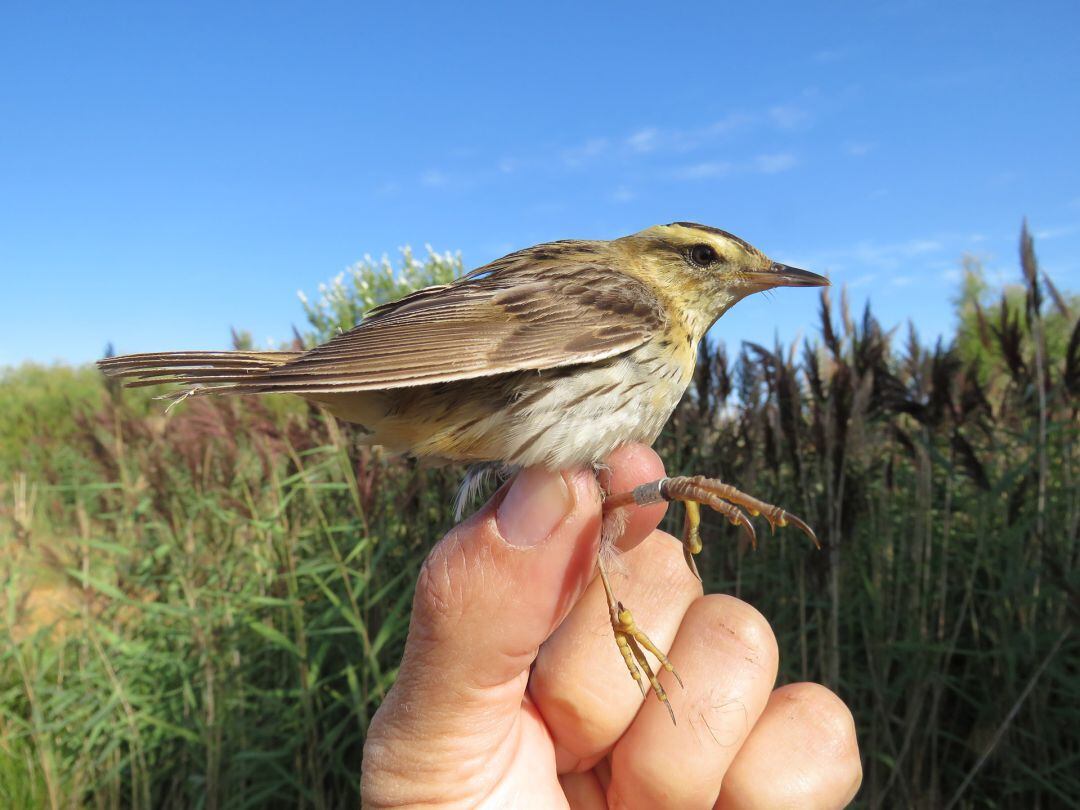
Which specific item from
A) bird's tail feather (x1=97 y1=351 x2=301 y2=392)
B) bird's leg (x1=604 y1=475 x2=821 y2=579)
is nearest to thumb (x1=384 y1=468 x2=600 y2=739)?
bird's leg (x1=604 y1=475 x2=821 y2=579)

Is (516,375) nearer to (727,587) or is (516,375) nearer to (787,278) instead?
(787,278)

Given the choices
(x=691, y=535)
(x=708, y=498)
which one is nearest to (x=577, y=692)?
(x=691, y=535)

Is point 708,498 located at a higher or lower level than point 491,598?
higher

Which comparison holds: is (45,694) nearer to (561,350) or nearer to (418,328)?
(418,328)

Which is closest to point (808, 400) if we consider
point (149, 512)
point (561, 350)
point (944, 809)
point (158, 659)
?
point (944, 809)

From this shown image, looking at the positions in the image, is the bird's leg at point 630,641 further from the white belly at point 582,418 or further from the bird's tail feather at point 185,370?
the bird's tail feather at point 185,370

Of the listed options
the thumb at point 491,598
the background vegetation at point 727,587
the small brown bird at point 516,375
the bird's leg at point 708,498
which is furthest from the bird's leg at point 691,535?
the background vegetation at point 727,587
